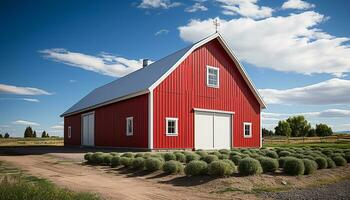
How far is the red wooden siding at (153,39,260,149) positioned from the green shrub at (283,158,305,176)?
10.4 metres

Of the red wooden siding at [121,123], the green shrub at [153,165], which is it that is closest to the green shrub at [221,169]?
the green shrub at [153,165]

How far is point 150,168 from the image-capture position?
12211mm

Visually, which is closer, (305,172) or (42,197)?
(42,197)

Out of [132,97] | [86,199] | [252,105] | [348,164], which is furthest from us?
[252,105]

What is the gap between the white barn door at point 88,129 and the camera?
29.9 m

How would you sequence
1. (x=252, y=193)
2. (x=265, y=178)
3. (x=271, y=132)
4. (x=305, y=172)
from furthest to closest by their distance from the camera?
(x=271, y=132)
(x=305, y=172)
(x=265, y=178)
(x=252, y=193)

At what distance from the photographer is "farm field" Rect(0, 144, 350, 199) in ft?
28.4

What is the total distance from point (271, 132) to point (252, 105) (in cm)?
7356

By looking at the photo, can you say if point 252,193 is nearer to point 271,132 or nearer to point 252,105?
point 252,105

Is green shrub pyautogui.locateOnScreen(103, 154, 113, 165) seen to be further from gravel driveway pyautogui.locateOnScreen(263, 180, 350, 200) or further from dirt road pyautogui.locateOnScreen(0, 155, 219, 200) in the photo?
gravel driveway pyautogui.locateOnScreen(263, 180, 350, 200)

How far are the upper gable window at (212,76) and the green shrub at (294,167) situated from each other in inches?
519

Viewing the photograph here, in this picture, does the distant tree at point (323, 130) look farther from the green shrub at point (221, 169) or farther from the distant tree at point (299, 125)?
the green shrub at point (221, 169)

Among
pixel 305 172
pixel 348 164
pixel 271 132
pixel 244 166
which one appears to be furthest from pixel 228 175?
pixel 271 132

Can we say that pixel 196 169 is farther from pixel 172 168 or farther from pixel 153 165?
pixel 153 165
